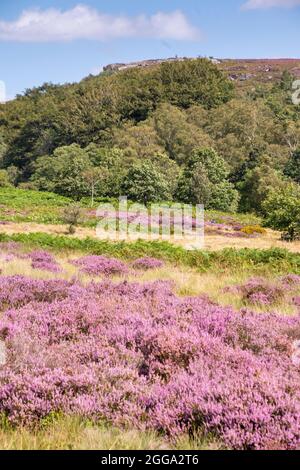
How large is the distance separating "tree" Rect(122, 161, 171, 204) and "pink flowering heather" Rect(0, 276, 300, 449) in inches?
1732

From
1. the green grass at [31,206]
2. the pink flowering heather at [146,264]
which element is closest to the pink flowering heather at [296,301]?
the pink flowering heather at [146,264]

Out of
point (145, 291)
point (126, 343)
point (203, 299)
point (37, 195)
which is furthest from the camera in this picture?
point (37, 195)

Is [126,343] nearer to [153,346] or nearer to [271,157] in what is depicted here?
[153,346]

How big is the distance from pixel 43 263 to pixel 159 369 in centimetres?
829

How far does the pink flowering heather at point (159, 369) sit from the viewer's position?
11.7ft

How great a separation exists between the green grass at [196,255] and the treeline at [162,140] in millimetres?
17278

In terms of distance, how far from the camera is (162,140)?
7819 cm

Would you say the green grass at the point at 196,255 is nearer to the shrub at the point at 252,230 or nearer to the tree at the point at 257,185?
the shrub at the point at 252,230

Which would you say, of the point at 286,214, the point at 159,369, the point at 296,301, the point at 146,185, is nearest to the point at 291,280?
the point at 296,301

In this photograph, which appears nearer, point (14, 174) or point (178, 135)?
point (178, 135)

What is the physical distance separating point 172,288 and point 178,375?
526cm

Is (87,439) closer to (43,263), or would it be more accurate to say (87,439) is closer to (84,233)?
(43,263)
